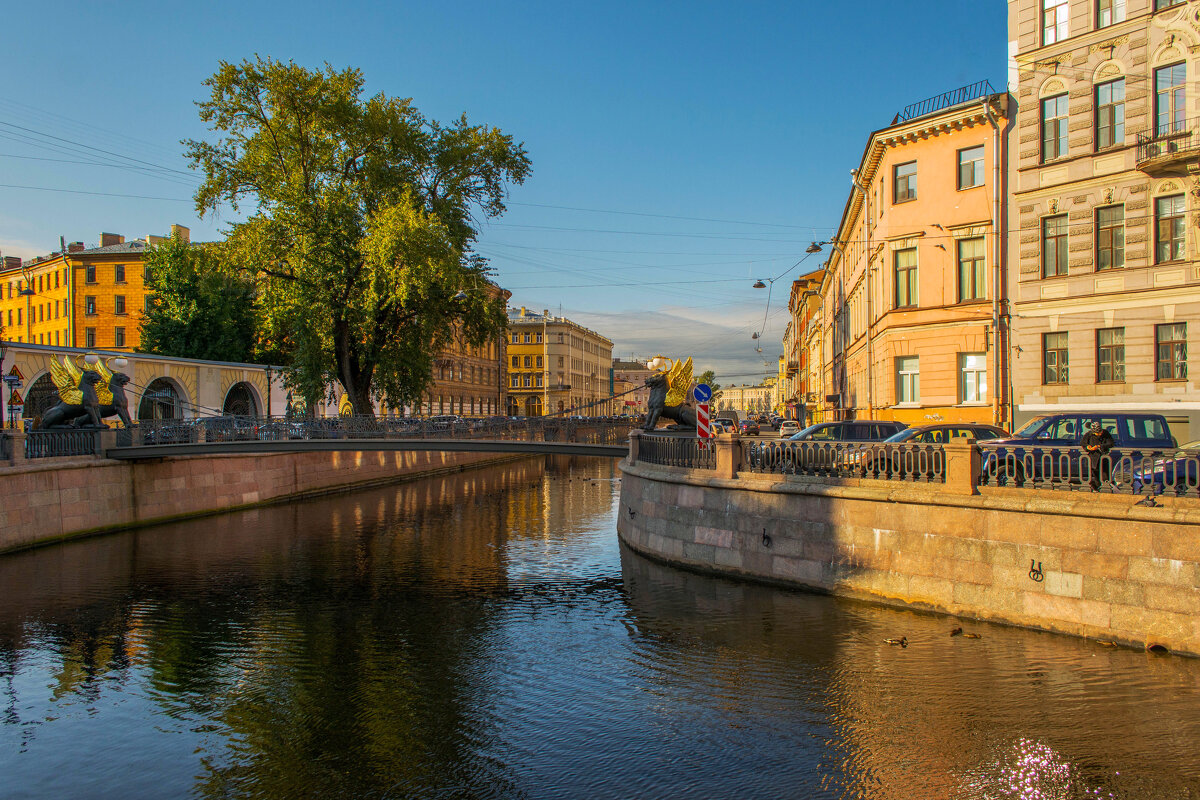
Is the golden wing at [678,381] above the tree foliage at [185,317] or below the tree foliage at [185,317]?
below

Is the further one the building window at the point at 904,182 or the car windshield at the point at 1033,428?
the building window at the point at 904,182

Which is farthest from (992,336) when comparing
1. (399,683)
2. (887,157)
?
(399,683)

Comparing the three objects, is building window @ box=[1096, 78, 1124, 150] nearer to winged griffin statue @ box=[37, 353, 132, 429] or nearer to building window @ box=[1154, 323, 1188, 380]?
building window @ box=[1154, 323, 1188, 380]

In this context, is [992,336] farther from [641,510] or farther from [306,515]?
[306,515]

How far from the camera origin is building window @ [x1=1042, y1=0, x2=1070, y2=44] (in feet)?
78.6

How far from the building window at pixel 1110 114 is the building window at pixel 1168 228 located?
2164 mm

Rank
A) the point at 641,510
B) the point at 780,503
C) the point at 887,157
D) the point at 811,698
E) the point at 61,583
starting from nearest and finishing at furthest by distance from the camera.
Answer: the point at 811,698
the point at 780,503
the point at 61,583
the point at 641,510
the point at 887,157

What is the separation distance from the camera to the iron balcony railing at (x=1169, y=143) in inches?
824

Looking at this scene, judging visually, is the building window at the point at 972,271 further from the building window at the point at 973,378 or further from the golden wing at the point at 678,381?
the golden wing at the point at 678,381

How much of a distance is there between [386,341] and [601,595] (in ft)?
69.9

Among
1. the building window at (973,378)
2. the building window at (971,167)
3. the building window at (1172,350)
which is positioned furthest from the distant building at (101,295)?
the building window at (1172,350)

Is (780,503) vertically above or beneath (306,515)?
above

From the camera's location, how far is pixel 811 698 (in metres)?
10.1

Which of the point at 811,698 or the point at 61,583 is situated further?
the point at 61,583
